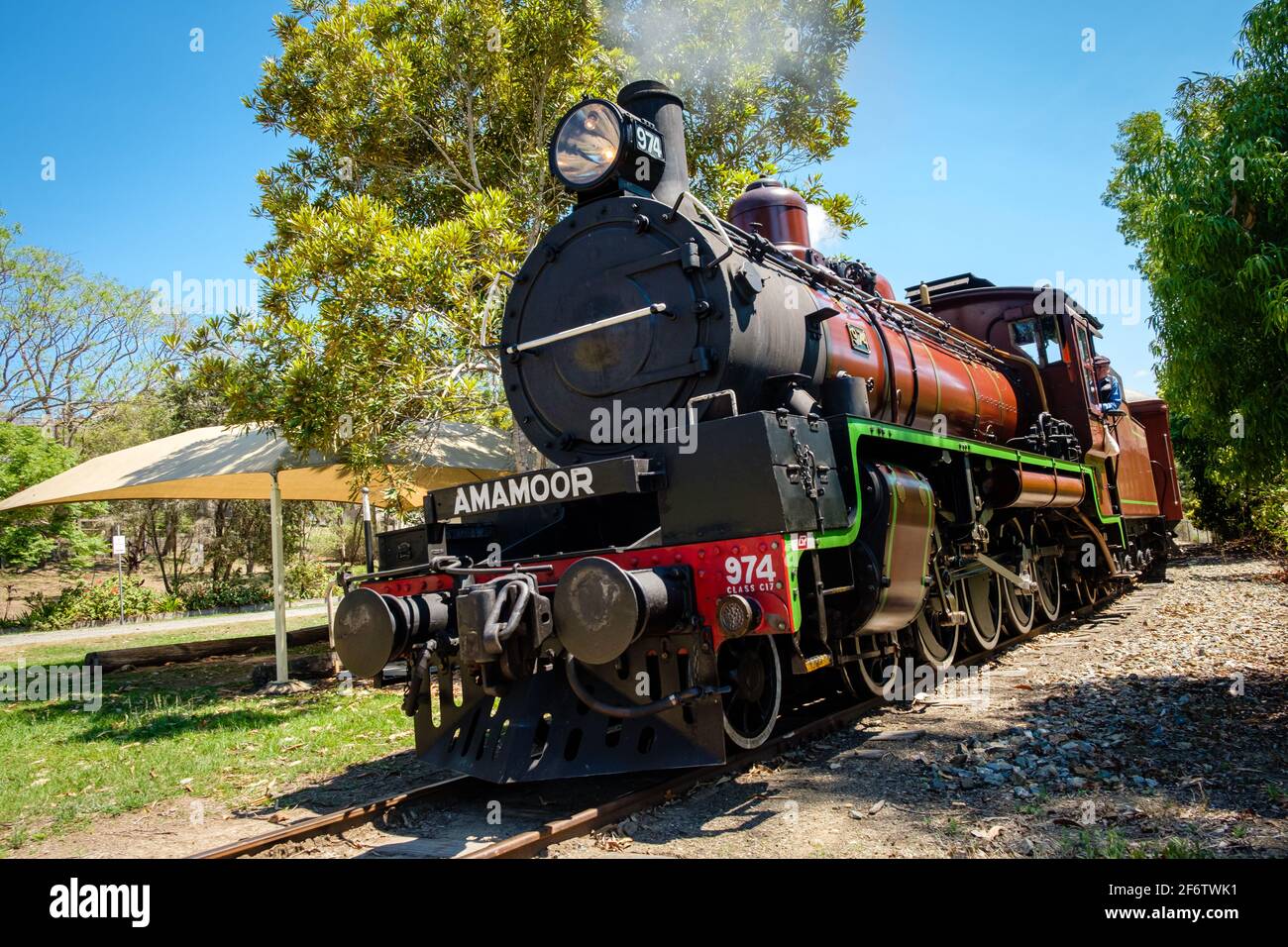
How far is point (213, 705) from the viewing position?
8211 millimetres

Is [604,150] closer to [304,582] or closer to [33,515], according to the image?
[33,515]

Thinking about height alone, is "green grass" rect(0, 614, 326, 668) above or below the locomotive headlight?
below

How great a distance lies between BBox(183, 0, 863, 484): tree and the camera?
7.66m

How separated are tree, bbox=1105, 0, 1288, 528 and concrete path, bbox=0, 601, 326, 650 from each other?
1646cm

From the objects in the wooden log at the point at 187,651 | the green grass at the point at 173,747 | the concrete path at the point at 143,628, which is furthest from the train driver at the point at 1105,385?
the concrete path at the point at 143,628

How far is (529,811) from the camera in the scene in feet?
14.0

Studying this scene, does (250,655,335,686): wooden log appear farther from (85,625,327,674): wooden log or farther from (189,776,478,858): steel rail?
(189,776,478,858): steel rail

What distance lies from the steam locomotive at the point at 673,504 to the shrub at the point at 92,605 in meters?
19.7

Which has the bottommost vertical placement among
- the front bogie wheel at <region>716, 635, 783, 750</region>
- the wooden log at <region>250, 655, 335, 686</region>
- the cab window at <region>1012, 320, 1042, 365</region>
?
the wooden log at <region>250, 655, 335, 686</region>

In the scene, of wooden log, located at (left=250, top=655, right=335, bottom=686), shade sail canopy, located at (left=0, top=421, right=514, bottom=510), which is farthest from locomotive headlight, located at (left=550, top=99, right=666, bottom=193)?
wooden log, located at (left=250, top=655, right=335, bottom=686)
